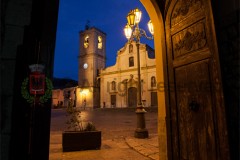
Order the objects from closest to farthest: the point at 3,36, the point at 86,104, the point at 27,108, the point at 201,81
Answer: the point at 27,108 → the point at 3,36 → the point at 201,81 → the point at 86,104

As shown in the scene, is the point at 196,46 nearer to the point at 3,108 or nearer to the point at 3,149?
the point at 3,108

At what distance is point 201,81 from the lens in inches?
116

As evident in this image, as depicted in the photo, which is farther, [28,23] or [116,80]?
[116,80]

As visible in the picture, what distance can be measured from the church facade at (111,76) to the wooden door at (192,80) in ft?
89.2

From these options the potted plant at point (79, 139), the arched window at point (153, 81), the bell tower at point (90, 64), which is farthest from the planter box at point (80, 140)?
the bell tower at point (90, 64)

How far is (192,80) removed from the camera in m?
3.13

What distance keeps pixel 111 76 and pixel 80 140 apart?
3097 cm

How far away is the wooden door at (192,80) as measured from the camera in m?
2.74

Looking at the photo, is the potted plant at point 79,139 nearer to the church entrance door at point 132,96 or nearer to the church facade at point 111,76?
the church facade at point 111,76

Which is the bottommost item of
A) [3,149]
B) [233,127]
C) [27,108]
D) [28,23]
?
[3,149]

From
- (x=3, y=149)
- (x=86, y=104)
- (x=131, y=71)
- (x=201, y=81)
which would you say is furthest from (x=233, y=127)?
(x=86, y=104)

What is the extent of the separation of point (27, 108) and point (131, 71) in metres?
31.5

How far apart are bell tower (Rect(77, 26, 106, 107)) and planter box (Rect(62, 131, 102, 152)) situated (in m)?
31.8

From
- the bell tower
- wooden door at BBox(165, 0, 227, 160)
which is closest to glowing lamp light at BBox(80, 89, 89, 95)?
the bell tower
